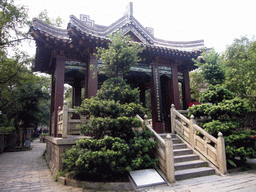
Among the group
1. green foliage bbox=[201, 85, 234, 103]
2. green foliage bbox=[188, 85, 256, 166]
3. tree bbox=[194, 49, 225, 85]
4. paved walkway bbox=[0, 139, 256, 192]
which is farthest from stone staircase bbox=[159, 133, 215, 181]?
tree bbox=[194, 49, 225, 85]

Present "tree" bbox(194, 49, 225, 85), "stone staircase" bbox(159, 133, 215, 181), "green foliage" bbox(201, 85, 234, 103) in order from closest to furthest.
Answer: "stone staircase" bbox(159, 133, 215, 181), "green foliage" bbox(201, 85, 234, 103), "tree" bbox(194, 49, 225, 85)

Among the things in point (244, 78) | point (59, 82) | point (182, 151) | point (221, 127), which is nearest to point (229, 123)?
point (221, 127)

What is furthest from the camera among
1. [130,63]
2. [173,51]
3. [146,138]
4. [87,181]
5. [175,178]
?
[173,51]

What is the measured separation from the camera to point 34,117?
57.1 ft

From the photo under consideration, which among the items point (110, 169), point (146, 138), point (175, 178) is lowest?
point (175, 178)

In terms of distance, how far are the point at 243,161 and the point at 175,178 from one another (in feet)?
9.70

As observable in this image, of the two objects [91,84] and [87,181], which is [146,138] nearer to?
[87,181]

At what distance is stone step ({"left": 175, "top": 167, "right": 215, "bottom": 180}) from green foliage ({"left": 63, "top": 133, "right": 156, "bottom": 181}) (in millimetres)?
801

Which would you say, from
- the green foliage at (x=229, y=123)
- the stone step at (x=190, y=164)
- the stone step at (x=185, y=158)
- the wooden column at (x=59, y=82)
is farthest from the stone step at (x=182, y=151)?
the wooden column at (x=59, y=82)

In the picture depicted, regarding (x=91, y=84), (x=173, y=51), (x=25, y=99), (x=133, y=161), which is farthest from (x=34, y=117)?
(x=133, y=161)

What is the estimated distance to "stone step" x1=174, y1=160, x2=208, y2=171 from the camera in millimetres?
5598

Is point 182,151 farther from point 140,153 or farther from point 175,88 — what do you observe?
point 175,88

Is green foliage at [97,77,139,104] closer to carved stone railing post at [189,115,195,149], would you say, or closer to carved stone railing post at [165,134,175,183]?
carved stone railing post at [165,134,175,183]

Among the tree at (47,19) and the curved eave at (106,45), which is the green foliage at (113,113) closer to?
the curved eave at (106,45)
